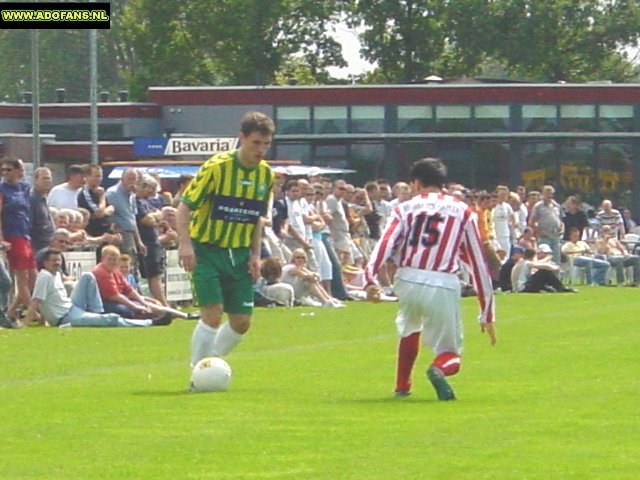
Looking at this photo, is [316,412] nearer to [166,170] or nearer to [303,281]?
[303,281]

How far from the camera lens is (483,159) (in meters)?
52.4

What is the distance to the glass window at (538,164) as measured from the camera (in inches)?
2019

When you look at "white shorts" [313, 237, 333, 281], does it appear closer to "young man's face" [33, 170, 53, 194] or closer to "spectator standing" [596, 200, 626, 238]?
"young man's face" [33, 170, 53, 194]

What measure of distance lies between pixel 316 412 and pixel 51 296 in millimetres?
10607

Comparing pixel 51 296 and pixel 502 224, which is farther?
pixel 502 224

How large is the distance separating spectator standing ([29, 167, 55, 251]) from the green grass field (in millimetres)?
2203

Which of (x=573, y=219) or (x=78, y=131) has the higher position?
(x=78, y=131)

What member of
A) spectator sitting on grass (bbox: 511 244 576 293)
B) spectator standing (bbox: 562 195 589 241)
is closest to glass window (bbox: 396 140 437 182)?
spectator standing (bbox: 562 195 589 241)

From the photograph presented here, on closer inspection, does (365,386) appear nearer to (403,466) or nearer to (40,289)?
(403,466)

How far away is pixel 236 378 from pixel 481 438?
15.5 ft

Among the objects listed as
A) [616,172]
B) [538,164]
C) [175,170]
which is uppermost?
A: [538,164]

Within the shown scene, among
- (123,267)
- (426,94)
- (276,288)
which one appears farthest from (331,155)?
(123,267)

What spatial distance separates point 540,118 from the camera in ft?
172

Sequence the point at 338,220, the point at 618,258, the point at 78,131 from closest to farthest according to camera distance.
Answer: the point at 338,220 < the point at 618,258 < the point at 78,131
